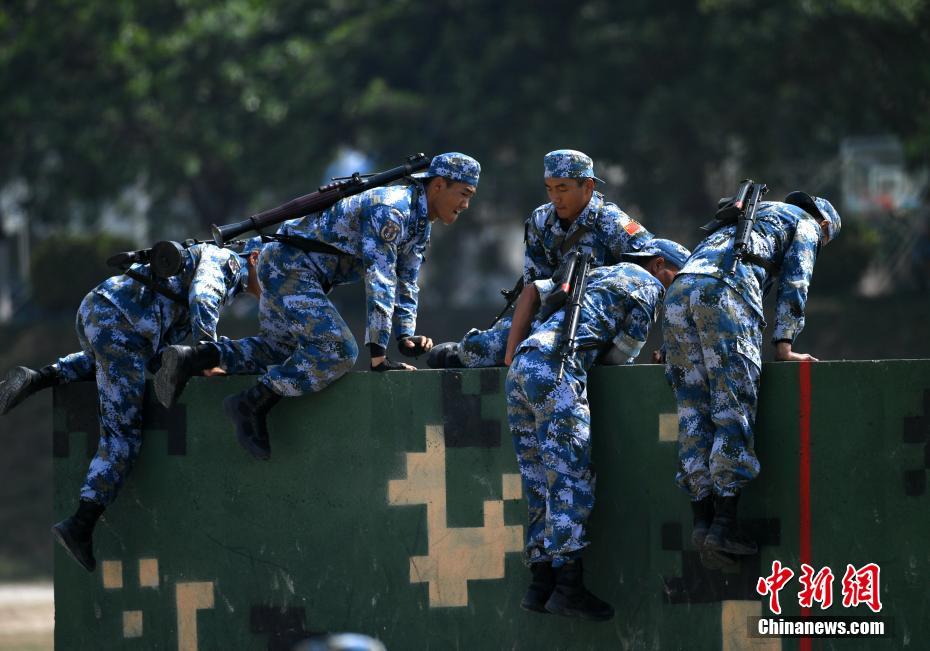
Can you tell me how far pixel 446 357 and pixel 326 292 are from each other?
701 mm

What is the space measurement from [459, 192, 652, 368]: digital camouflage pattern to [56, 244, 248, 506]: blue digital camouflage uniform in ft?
4.52

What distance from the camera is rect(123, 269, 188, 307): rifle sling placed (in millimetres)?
7883

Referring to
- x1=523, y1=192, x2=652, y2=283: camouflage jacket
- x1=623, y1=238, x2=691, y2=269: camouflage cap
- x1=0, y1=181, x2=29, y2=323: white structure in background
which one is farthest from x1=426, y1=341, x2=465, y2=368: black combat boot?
x1=0, y1=181, x2=29, y2=323: white structure in background

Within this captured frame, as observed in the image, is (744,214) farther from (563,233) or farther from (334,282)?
(334,282)

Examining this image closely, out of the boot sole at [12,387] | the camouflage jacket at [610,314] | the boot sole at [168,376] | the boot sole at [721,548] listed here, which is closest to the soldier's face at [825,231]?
the camouflage jacket at [610,314]

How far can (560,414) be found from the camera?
21.3 ft

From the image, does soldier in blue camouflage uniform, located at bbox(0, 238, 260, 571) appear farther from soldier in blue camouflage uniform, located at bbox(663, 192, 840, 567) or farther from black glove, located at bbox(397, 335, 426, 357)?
soldier in blue camouflage uniform, located at bbox(663, 192, 840, 567)

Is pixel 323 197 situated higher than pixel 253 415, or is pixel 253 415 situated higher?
pixel 323 197

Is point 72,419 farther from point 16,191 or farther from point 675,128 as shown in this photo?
point 16,191

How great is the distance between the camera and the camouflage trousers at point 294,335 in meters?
7.07

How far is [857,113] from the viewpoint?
2038cm

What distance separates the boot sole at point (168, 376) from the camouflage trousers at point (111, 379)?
0.37 metres

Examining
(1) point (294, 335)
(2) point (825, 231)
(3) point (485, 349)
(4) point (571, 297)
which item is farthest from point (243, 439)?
(2) point (825, 231)

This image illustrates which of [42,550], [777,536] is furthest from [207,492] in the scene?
[42,550]
